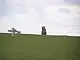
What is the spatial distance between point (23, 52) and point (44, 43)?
23 cm

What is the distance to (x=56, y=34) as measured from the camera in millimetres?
1541

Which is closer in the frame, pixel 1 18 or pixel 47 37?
pixel 47 37

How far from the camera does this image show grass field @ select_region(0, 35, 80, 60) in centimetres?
150

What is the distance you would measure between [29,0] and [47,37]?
0.42m

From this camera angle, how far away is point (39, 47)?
1.54 m

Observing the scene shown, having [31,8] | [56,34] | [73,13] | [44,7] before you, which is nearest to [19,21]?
[31,8]

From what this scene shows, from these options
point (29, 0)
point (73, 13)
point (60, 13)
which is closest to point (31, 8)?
point (29, 0)

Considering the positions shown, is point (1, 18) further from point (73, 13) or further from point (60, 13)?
point (73, 13)

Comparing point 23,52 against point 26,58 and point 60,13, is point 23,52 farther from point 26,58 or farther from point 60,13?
point 60,13

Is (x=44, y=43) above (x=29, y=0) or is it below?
below

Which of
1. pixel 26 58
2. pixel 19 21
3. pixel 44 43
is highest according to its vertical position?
pixel 19 21

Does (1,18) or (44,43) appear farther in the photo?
(1,18)

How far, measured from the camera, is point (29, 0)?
1.61 metres

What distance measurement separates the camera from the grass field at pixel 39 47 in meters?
1.50
